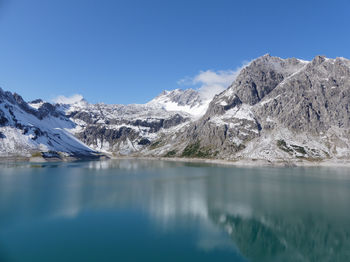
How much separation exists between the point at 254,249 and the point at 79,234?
29.7m

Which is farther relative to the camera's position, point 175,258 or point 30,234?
point 30,234

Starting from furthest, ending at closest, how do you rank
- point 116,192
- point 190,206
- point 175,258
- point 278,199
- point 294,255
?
point 116,192, point 278,199, point 190,206, point 294,255, point 175,258

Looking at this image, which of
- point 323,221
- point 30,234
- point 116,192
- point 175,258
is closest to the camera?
point 175,258

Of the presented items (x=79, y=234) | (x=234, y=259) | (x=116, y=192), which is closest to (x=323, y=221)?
(x=234, y=259)

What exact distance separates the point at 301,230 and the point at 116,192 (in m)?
53.5

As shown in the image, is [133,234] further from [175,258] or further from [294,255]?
[294,255]

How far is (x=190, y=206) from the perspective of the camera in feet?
201

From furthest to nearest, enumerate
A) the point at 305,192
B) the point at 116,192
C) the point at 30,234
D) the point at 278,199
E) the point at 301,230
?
the point at 305,192 → the point at 116,192 → the point at 278,199 → the point at 301,230 → the point at 30,234

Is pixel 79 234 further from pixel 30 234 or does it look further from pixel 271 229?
pixel 271 229

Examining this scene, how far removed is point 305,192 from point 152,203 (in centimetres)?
5497

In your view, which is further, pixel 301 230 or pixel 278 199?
pixel 278 199

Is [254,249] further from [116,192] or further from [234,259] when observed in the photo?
[116,192]

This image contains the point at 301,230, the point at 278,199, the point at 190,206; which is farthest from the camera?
the point at 278,199

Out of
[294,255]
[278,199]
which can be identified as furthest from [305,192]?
[294,255]
